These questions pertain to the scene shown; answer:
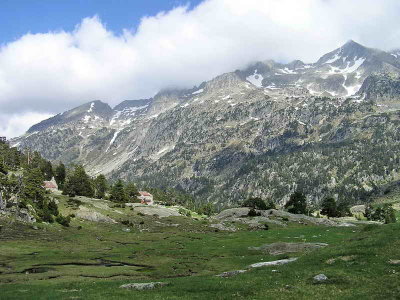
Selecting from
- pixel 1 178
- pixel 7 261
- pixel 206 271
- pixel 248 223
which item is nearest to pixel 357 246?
pixel 206 271

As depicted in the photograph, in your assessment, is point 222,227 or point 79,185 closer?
point 222,227

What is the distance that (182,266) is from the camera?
189ft

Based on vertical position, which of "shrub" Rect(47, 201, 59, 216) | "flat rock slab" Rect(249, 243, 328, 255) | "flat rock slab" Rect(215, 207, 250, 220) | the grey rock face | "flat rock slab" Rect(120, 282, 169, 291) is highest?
"shrub" Rect(47, 201, 59, 216)

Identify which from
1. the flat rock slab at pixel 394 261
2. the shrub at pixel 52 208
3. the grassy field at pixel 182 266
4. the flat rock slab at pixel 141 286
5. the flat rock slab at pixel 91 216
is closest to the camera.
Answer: the grassy field at pixel 182 266

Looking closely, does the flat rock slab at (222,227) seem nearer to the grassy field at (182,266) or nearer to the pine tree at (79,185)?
the grassy field at (182,266)

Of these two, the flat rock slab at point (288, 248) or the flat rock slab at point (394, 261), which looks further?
the flat rock slab at point (288, 248)

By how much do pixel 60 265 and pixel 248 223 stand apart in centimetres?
9302

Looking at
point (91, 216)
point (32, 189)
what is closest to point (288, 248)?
point (91, 216)

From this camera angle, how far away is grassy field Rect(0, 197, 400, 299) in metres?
32.0

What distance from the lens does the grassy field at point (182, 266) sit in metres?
32.0

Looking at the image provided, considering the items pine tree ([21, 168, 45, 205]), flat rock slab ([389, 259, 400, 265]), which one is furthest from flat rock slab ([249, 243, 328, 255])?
pine tree ([21, 168, 45, 205])

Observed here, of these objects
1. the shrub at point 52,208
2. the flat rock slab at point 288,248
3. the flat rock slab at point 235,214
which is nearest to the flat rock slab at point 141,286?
the flat rock slab at point 288,248

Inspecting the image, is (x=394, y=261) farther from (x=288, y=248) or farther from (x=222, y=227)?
(x=222, y=227)

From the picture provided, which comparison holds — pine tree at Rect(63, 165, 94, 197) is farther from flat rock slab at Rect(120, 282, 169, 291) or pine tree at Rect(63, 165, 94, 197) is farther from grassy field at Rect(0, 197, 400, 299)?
flat rock slab at Rect(120, 282, 169, 291)
